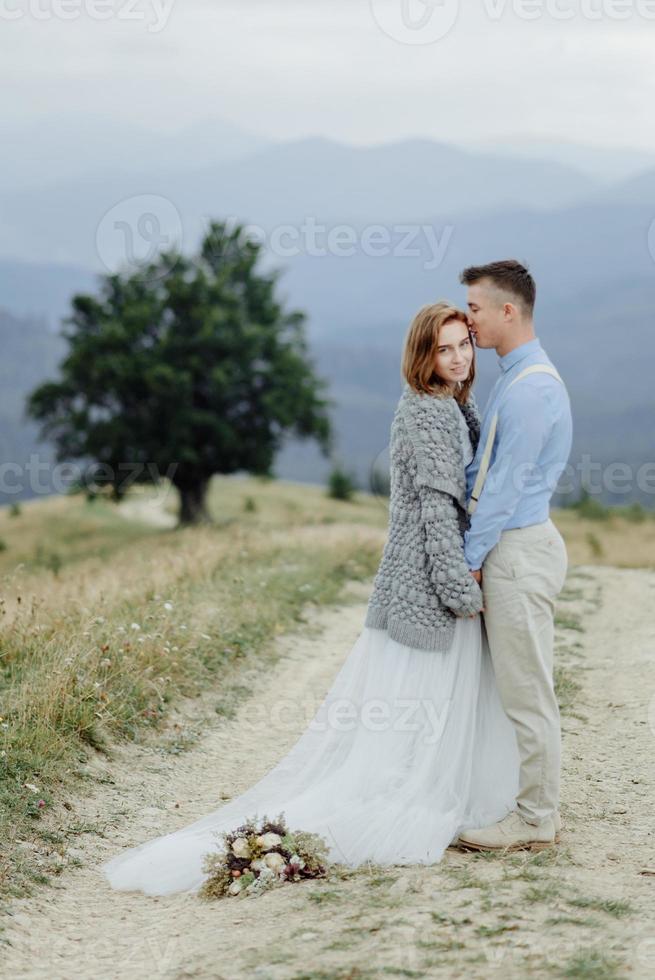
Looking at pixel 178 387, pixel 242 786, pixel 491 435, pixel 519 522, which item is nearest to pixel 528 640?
pixel 519 522

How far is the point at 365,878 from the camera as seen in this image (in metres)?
4.72

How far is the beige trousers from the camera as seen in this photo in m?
4.93

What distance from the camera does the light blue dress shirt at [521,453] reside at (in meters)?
4.80

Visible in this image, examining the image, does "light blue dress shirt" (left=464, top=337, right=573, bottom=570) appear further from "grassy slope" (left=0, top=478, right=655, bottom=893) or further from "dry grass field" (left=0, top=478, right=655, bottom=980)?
"grassy slope" (left=0, top=478, right=655, bottom=893)

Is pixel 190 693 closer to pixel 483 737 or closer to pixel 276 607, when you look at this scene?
pixel 276 607

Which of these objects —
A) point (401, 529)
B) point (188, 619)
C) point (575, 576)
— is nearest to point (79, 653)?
point (188, 619)

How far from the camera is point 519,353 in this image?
5.01 m

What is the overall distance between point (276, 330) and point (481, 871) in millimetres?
31653

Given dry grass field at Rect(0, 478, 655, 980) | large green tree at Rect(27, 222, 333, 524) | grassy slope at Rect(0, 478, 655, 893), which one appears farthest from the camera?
large green tree at Rect(27, 222, 333, 524)

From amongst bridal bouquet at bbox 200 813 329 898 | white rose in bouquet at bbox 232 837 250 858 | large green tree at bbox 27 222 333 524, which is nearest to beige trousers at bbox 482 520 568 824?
bridal bouquet at bbox 200 813 329 898

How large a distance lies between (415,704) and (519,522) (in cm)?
104

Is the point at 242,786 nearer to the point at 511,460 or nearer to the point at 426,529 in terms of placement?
the point at 426,529

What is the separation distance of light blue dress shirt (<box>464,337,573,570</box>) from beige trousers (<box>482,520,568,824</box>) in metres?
0.10

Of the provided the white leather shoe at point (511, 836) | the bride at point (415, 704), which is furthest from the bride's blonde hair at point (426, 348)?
the white leather shoe at point (511, 836)
